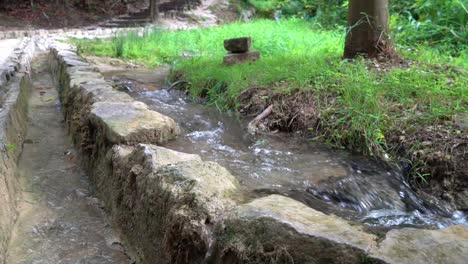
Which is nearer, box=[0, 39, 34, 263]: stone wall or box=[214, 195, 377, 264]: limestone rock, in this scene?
box=[214, 195, 377, 264]: limestone rock

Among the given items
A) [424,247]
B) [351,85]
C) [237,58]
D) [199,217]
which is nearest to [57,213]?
Answer: [199,217]

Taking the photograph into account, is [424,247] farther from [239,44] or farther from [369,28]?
[239,44]

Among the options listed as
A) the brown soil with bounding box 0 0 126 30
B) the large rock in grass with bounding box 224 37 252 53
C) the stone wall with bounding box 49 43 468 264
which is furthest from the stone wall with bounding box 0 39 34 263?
the brown soil with bounding box 0 0 126 30

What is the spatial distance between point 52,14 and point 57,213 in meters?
17.4

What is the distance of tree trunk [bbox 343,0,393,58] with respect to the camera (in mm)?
5414

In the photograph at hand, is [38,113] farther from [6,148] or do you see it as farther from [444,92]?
[444,92]

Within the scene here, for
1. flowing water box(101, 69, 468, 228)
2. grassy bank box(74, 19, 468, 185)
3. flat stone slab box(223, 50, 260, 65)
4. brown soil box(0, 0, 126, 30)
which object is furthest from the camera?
brown soil box(0, 0, 126, 30)

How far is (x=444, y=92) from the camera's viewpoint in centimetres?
406

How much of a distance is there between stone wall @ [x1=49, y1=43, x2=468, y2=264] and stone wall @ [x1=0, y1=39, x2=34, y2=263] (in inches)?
22.3

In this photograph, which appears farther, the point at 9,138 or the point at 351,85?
the point at 351,85

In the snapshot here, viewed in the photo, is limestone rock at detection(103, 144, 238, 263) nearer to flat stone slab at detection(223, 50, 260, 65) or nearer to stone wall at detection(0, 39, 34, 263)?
stone wall at detection(0, 39, 34, 263)

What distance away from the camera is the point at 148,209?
2299mm

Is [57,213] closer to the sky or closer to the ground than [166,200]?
closer to the ground

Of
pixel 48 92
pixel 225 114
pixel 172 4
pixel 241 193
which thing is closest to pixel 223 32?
pixel 48 92
